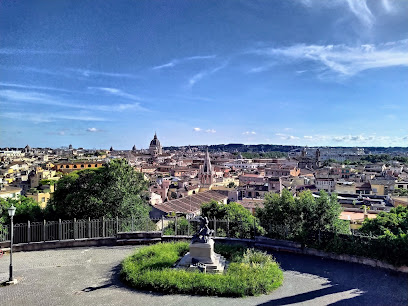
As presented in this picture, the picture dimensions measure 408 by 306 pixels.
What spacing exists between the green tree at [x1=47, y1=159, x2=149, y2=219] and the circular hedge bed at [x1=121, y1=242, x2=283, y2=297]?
6.35 m

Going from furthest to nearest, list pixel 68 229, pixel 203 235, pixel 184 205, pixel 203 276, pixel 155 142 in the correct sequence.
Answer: pixel 155 142 < pixel 184 205 < pixel 68 229 < pixel 203 235 < pixel 203 276

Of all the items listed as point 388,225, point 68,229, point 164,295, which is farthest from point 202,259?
point 388,225

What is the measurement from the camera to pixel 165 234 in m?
15.4

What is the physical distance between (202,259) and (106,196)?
8969 mm

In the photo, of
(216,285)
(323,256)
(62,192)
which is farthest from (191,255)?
(62,192)

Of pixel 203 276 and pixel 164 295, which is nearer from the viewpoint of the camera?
pixel 164 295

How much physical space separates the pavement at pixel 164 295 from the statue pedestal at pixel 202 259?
168 centimetres

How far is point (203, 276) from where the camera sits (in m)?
9.97

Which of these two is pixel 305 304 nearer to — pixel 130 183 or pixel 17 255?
pixel 17 255

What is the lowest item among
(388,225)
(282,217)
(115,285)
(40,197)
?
(115,285)

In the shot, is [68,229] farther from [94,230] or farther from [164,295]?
[164,295]

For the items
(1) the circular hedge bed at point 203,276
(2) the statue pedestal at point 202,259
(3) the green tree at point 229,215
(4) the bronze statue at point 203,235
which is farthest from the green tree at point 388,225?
(4) the bronze statue at point 203,235

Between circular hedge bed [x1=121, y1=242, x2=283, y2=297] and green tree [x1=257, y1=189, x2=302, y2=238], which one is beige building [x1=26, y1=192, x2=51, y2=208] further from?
circular hedge bed [x1=121, y1=242, x2=283, y2=297]

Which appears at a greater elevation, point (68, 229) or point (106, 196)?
point (106, 196)
